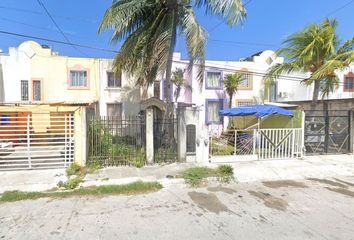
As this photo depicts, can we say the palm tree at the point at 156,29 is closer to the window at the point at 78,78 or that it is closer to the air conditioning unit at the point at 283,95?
the window at the point at 78,78

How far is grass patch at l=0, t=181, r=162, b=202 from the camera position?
636cm

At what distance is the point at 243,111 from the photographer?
1292 cm

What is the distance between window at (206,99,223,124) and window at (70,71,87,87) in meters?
9.11

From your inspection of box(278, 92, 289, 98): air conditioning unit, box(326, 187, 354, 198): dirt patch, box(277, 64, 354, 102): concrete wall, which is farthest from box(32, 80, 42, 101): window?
box(277, 64, 354, 102): concrete wall

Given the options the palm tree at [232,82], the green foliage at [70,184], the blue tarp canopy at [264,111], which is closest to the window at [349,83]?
the palm tree at [232,82]

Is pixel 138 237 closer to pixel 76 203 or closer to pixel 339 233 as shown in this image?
pixel 76 203

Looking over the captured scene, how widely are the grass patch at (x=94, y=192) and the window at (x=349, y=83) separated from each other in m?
22.2

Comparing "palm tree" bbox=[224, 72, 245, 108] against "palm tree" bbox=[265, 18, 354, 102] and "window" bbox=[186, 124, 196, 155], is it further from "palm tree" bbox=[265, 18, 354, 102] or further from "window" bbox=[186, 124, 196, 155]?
"window" bbox=[186, 124, 196, 155]

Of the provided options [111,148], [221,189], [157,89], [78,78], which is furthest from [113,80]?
[221,189]

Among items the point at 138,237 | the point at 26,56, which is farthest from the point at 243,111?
the point at 26,56

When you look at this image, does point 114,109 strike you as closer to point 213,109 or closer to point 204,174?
point 213,109

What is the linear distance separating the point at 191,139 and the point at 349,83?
1976 cm

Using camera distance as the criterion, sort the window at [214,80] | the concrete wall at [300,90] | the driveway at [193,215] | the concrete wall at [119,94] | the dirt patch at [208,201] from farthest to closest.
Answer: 1. the concrete wall at [300,90]
2. the window at [214,80]
3. the concrete wall at [119,94]
4. the dirt patch at [208,201]
5. the driveway at [193,215]

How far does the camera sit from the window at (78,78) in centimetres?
1805
